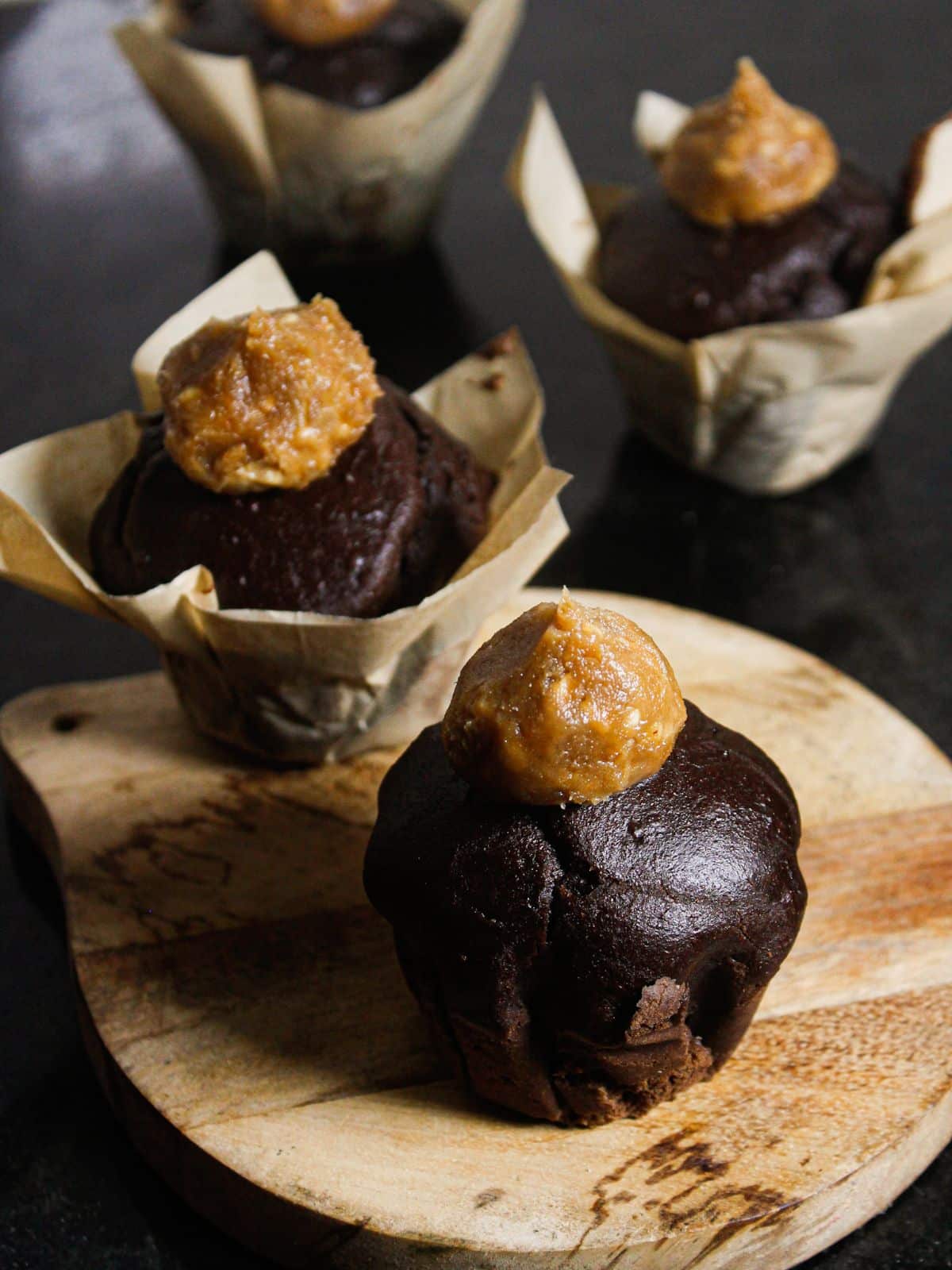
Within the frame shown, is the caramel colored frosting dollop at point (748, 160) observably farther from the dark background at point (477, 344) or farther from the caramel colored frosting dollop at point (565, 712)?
the caramel colored frosting dollop at point (565, 712)

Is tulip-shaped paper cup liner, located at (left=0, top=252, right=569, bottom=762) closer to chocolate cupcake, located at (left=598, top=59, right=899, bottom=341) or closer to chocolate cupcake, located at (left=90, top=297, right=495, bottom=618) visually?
chocolate cupcake, located at (left=90, top=297, right=495, bottom=618)

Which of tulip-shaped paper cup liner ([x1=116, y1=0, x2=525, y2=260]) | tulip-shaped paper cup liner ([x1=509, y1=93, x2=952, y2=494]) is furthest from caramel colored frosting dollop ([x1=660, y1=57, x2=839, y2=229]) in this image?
tulip-shaped paper cup liner ([x1=116, y1=0, x2=525, y2=260])

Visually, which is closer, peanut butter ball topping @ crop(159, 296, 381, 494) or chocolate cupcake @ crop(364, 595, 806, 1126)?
chocolate cupcake @ crop(364, 595, 806, 1126)

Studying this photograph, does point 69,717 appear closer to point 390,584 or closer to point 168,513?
point 168,513

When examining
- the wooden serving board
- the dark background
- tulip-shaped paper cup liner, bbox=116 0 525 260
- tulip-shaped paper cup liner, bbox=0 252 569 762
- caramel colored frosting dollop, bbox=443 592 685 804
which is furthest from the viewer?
tulip-shaped paper cup liner, bbox=116 0 525 260

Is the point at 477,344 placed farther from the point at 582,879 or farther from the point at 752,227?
the point at 582,879

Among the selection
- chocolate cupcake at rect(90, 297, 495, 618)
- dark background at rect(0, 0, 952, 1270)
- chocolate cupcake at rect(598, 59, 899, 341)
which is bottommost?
dark background at rect(0, 0, 952, 1270)

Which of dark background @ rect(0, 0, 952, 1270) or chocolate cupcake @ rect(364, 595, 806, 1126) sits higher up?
chocolate cupcake @ rect(364, 595, 806, 1126)

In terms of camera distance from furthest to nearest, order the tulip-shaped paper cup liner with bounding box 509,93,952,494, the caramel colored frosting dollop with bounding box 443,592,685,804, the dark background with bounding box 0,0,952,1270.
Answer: the tulip-shaped paper cup liner with bounding box 509,93,952,494
the dark background with bounding box 0,0,952,1270
the caramel colored frosting dollop with bounding box 443,592,685,804
